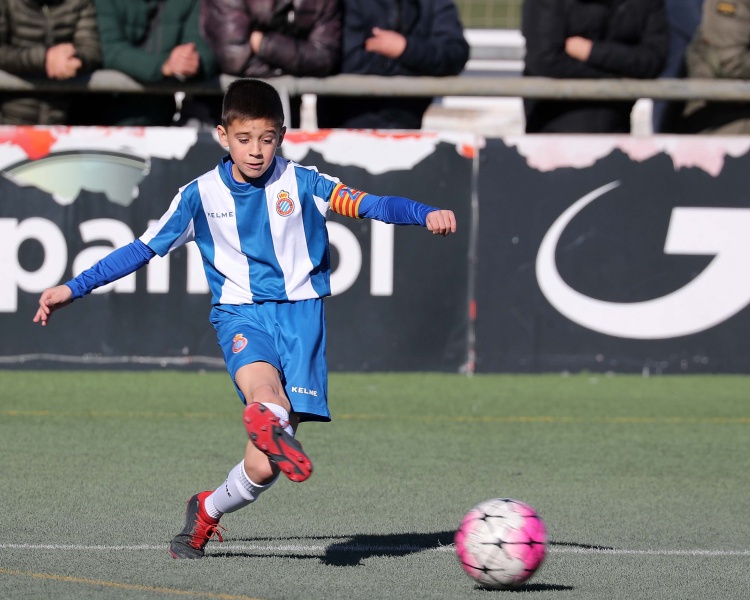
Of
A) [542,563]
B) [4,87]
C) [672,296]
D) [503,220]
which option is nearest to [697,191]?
[672,296]

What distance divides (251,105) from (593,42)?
5.98 metres

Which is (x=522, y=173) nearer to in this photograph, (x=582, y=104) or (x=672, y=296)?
(x=582, y=104)

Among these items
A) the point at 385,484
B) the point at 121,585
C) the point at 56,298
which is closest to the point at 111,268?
the point at 56,298

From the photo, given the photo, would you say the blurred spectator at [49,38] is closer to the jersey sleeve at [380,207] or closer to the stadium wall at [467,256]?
the stadium wall at [467,256]

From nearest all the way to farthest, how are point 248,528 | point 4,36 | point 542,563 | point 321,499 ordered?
1. point 542,563
2. point 248,528
3. point 321,499
4. point 4,36

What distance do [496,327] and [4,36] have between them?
4.20 metres

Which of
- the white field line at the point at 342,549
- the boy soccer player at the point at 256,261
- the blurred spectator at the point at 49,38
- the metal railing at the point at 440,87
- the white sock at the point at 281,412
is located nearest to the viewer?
the white sock at the point at 281,412

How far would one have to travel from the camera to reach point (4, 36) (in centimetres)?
1014

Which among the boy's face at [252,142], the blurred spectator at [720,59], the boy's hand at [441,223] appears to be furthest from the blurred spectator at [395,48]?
the boy's hand at [441,223]

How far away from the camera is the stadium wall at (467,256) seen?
10312 mm

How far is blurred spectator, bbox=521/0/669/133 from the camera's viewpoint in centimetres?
1030

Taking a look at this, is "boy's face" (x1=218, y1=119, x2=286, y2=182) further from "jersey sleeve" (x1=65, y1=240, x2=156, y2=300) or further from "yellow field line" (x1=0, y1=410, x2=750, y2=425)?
"yellow field line" (x1=0, y1=410, x2=750, y2=425)

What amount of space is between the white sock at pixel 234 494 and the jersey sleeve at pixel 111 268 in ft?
2.76

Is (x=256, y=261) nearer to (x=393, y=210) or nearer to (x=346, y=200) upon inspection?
(x=346, y=200)
